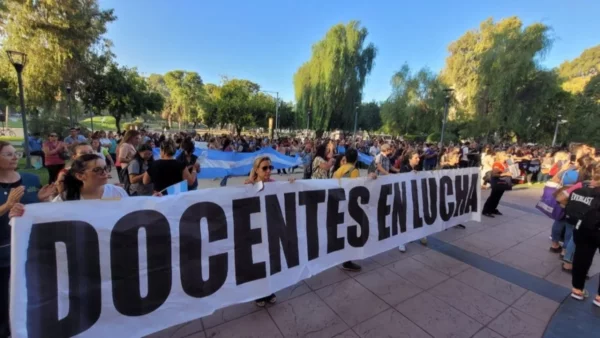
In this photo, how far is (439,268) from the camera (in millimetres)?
3664

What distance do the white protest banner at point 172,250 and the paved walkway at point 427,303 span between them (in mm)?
326

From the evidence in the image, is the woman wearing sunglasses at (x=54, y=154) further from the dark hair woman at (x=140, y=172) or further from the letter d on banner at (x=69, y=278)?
the letter d on banner at (x=69, y=278)

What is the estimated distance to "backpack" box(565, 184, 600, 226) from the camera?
2.83 metres

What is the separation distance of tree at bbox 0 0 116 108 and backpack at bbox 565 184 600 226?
2609 centimetres

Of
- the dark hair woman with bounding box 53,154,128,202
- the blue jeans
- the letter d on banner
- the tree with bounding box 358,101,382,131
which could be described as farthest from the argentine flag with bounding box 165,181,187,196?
the tree with bounding box 358,101,382,131

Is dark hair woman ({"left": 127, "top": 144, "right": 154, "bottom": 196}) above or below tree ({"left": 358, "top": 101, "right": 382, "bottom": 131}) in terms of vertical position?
below

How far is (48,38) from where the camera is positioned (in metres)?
17.9

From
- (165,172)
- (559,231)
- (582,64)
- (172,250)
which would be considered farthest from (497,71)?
(582,64)

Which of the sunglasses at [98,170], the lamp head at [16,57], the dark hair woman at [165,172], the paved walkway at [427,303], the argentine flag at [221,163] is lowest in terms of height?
the paved walkway at [427,303]

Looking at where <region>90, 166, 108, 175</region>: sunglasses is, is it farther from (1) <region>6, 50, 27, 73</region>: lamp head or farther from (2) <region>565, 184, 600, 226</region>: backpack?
(1) <region>6, 50, 27, 73</region>: lamp head

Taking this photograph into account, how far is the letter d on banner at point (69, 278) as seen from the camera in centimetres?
158

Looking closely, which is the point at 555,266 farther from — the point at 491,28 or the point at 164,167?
the point at 491,28

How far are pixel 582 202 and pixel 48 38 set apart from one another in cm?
2678

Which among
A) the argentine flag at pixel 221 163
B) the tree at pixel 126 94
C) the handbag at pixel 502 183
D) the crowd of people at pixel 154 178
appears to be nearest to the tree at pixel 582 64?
the handbag at pixel 502 183
